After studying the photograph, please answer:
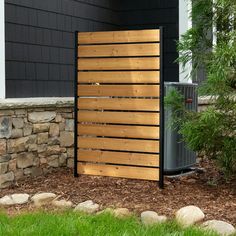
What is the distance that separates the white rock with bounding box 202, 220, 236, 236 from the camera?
14.2 ft

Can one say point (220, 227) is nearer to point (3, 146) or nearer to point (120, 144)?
point (120, 144)

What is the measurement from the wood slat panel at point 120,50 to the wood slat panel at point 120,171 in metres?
1.24

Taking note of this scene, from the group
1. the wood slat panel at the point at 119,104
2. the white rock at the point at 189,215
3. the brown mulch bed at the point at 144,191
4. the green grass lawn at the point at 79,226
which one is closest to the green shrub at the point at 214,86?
the wood slat panel at the point at 119,104

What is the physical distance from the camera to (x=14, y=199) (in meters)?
5.46

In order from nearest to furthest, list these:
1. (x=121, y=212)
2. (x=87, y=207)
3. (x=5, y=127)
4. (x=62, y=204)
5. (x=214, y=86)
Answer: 1. (x=121, y=212)
2. (x=87, y=207)
3. (x=62, y=204)
4. (x=214, y=86)
5. (x=5, y=127)

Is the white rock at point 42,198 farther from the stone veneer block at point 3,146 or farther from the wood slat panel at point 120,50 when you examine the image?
the wood slat panel at point 120,50

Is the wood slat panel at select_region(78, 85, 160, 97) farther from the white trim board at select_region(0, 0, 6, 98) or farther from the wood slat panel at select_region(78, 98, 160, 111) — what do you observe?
the white trim board at select_region(0, 0, 6, 98)

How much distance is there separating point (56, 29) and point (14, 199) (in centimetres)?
261

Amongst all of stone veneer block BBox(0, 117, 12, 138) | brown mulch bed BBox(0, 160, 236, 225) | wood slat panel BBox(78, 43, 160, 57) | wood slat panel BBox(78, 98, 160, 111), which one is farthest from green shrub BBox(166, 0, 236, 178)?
stone veneer block BBox(0, 117, 12, 138)

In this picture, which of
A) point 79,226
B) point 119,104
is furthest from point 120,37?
point 79,226

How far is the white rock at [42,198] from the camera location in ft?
17.6

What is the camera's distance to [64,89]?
726 cm

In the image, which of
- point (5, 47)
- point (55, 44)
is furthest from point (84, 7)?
point (5, 47)

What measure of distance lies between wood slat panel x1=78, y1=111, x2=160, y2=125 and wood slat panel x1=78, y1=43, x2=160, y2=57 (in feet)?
2.13
